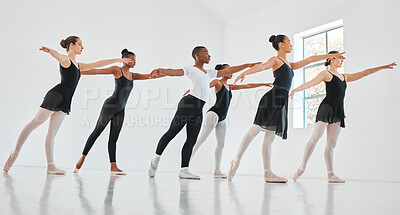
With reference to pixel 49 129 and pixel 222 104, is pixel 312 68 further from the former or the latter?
pixel 49 129

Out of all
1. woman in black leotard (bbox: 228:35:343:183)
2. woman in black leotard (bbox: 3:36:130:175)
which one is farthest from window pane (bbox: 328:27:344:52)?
woman in black leotard (bbox: 3:36:130:175)

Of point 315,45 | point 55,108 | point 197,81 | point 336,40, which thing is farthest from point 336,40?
point 55,108

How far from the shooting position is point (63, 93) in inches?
130

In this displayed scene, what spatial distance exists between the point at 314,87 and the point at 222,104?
193 centimetres

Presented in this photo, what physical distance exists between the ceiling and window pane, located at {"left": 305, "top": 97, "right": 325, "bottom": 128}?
70.3 inches

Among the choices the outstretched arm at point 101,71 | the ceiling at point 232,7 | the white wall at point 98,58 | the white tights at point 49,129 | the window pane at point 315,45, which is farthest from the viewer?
the ceiling at point 232,7

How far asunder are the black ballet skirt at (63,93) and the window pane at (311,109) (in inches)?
136

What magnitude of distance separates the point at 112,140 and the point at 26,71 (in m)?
2.88

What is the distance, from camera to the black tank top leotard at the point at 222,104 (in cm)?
430

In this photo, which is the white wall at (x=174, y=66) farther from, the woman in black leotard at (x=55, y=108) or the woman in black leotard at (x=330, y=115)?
the woman in black leotard at (x=55, y=108)

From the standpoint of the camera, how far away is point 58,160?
583cm

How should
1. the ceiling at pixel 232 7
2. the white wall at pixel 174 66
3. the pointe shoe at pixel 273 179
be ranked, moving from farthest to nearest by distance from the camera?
the ceiling at pixel 232 7 → the white wall at pixel 174 66 → the pointe shoe at pixel 273 179

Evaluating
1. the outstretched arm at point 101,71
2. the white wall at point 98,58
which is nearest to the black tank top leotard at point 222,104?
the outstretched arm at point 101,71

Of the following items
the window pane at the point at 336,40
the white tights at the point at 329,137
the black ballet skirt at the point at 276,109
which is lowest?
the white tights at the point at 329,137
